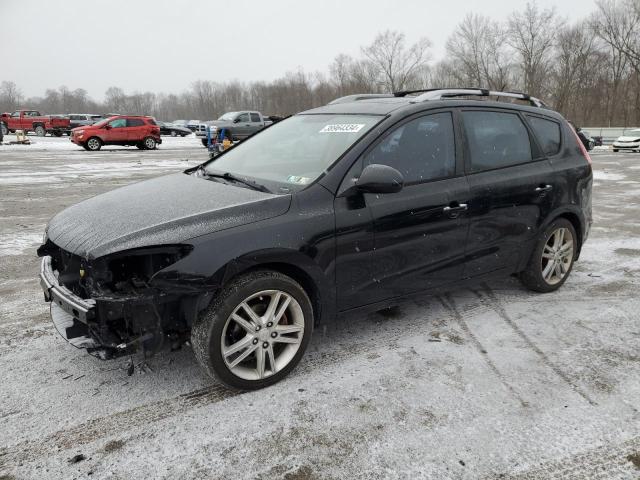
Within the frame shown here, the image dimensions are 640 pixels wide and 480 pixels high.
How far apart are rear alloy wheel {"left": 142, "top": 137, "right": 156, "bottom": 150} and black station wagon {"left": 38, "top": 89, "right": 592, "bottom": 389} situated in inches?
943

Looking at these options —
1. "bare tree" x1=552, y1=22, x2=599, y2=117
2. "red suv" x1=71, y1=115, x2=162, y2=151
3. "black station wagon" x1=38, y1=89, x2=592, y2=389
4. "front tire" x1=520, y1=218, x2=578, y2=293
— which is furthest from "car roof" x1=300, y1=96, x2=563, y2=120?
"bare tree" x1=552, y1=22, x2=599, y2=117

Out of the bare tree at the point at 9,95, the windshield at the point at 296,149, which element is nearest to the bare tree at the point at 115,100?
the bare tree at the point at 9,95

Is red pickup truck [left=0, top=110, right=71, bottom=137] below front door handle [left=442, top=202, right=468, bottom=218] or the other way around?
the other way around

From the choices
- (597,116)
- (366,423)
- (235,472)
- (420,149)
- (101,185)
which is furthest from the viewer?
(597,116)


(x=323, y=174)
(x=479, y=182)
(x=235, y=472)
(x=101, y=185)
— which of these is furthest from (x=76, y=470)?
(x=101, y=185)

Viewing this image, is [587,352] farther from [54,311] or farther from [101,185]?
[101,185]

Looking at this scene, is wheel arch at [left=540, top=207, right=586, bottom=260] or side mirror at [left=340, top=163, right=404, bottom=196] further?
wheel arch at [left=540, top=207, right=586, bottom=260]

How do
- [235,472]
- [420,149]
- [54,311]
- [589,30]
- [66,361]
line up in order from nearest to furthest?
[235,472]
[54,311]
[66,361]
[420,149]
[589,30]

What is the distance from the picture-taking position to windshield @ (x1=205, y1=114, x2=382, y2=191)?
3424 mm

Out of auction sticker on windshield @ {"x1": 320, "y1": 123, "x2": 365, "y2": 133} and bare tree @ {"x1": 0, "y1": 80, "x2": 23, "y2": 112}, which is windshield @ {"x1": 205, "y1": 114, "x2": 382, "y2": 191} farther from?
bare tree @ {"x1": 0, "y1": 80, "x2": 23, "y2": 112}

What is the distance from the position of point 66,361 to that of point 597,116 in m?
67.1

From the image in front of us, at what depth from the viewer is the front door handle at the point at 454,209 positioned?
365 centimetres

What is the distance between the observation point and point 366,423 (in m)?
2.72

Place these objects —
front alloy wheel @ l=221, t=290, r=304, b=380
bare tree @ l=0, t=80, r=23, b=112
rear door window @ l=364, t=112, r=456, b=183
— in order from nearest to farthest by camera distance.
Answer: front alloy wheel @ l=221, t=290, r=304, b=380
rear door window @ l=364, t=112, r=456, b=183
bare tree @ l=0, t=80, r=23, b=112
